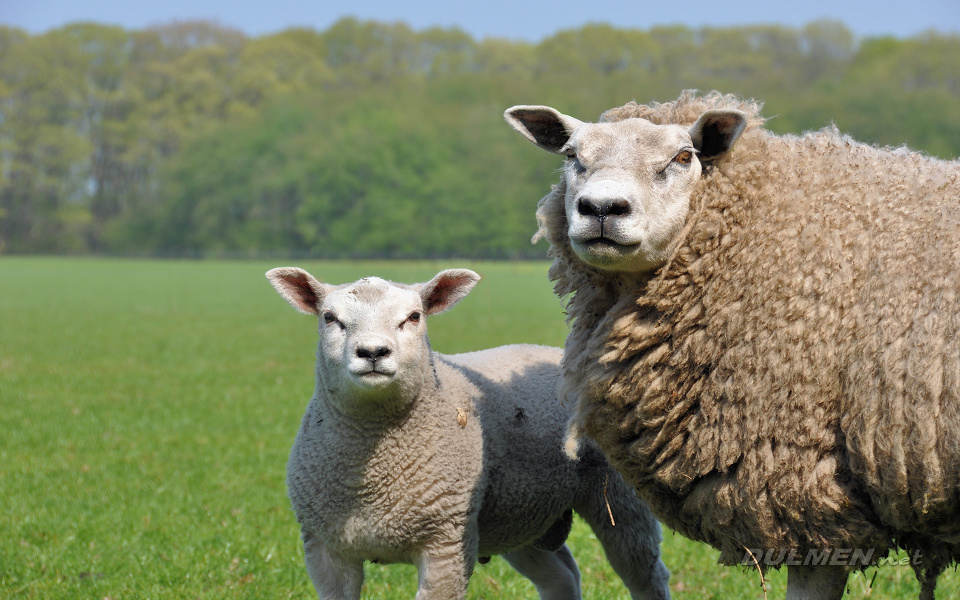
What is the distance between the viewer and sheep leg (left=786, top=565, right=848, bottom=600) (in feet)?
10.5

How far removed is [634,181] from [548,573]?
2422 millimetres

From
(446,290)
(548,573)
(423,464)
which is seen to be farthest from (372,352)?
(548,573)

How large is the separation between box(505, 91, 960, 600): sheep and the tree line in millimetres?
47159

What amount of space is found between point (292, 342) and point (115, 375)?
16.3 ft

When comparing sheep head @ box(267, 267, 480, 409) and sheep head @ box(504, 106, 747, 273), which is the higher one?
sheep head @ box(504, 106, 747, 273)

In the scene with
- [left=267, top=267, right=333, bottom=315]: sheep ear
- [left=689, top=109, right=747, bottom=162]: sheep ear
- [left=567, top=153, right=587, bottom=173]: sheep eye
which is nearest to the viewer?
[left=689, top=109, right=747, bottom=162]: sheep ear

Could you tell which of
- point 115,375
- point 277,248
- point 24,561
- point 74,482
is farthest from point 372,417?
point 277,248

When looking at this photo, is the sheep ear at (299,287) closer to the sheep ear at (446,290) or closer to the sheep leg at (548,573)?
the sheep ear at (446,290)

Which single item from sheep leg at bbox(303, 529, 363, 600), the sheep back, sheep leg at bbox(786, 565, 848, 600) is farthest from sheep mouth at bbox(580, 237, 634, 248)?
sheep leg at bbox(303, 529, 363, 600)

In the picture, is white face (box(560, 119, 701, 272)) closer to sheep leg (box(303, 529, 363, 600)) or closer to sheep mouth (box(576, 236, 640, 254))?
sheep mouth (box(576, 236, 640, 254))

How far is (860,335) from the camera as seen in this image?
3.12m

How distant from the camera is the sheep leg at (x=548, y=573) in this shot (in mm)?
4723

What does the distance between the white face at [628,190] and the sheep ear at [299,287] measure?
4.42ft

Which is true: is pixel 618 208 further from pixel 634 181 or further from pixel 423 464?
pixel 423 464
